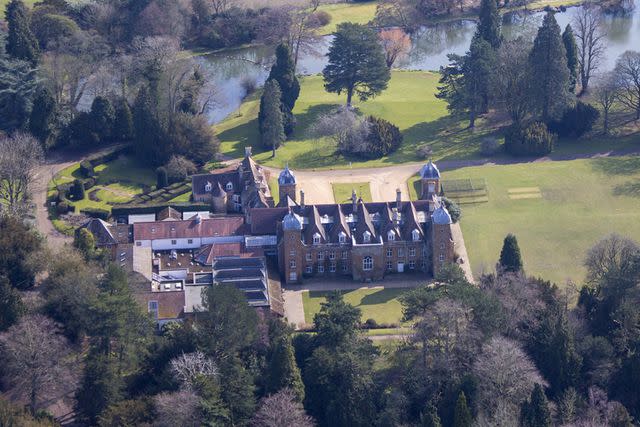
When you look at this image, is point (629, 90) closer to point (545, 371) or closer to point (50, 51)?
point (545, 371)

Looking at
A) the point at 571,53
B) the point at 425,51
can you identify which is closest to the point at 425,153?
the point at 571,53

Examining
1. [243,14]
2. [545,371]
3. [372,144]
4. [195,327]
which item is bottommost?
[545,371]

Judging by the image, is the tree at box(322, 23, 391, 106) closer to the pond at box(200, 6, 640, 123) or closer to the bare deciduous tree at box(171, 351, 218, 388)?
the pond at box(200, 6, 640, 123)

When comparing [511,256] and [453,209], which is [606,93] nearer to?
[453,209]

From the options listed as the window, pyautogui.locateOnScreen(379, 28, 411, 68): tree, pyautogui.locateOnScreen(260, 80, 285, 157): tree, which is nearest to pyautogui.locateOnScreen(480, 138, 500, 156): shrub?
pyautogui.locateOnScreen(260, 80, 285, 157): tree

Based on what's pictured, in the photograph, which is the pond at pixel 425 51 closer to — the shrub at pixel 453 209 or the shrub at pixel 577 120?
the shrub at pixel 577 120

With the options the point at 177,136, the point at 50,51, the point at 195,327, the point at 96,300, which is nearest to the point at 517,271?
the point at 195,327
